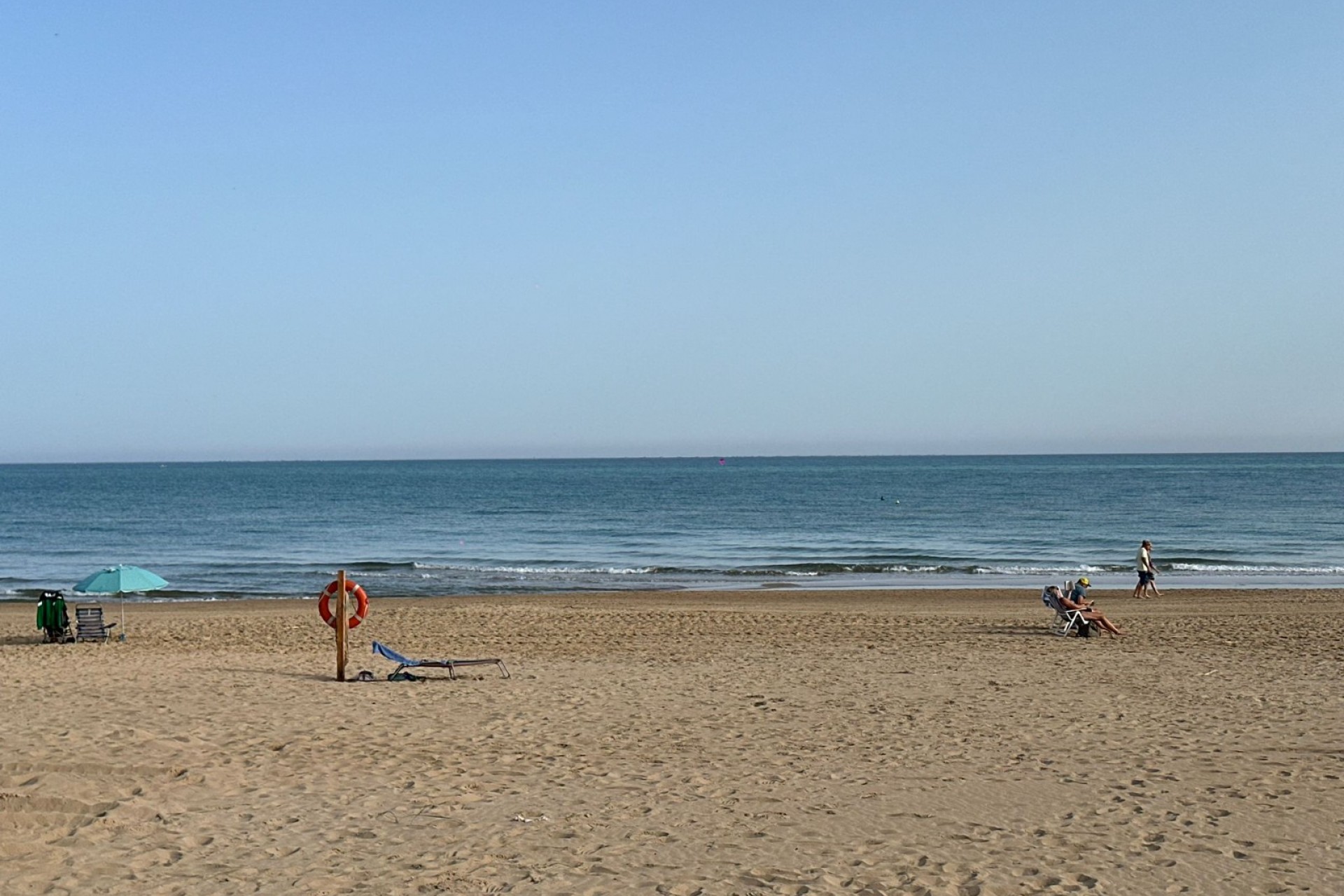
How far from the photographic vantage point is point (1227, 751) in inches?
370

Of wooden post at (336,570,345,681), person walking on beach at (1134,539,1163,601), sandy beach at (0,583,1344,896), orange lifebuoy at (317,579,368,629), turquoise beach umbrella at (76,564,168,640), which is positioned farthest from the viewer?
person walking on beach at (1134,539,1163,601)

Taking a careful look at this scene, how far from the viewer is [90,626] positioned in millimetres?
17672

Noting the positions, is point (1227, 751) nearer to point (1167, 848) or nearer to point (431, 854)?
point (1167, 848)

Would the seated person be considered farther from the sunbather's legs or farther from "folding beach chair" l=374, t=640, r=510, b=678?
"folding beach chair" l=374, t=640, r=510, b=678

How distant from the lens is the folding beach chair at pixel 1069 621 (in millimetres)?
17531

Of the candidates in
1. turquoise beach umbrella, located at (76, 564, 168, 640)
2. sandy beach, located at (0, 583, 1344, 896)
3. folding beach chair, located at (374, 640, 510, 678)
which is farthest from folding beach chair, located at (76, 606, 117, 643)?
folding beach chair, located at (374, 640, 510, 678)

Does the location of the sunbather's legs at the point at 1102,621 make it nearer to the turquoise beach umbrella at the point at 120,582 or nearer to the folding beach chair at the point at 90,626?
the turquoise beach umbrella at the point at 120,582

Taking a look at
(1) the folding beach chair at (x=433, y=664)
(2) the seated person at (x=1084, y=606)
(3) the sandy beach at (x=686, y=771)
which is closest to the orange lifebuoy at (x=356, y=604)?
(1) the folding beach chair at (x=433, y=664)

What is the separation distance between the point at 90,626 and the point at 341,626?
22.3 ft

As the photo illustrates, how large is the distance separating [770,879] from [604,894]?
0.95 m

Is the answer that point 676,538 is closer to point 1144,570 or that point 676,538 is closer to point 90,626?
point 1144,570

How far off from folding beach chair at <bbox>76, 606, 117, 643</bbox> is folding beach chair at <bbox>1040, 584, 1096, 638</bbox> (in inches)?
572

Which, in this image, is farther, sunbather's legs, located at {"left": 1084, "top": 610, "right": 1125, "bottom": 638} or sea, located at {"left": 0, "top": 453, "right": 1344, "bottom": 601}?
sea, located at {"left": 0, "top": 453, "right": 1344, "bottom": 601}

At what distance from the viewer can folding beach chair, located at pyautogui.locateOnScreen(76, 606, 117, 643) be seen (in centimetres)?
1758
